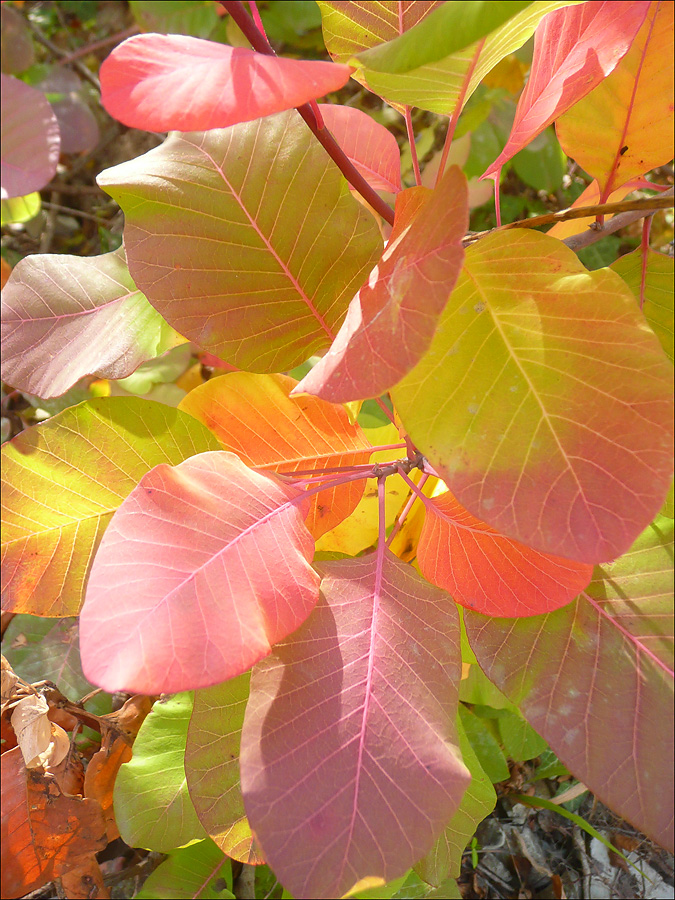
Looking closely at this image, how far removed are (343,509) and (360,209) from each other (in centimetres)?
34

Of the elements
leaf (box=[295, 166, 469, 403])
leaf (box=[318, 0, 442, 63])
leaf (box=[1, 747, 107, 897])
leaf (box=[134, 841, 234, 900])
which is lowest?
leaf (box=[134, 841, 234, 900])

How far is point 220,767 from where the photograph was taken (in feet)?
2.32

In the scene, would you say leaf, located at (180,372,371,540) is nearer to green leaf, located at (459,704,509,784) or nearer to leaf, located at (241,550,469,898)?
leaf, located at (241,550,469,898)

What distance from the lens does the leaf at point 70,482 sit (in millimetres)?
679

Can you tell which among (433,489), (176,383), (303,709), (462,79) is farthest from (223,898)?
(462,79)

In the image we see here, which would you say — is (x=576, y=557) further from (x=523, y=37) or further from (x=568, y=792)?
(x=568, y=792)

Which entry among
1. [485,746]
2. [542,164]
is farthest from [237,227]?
[542,164]

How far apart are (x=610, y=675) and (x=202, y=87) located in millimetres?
590

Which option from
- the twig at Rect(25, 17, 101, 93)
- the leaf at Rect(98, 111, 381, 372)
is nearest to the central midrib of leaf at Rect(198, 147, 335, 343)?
the leaf at Rect(98, 111, 381, 372)

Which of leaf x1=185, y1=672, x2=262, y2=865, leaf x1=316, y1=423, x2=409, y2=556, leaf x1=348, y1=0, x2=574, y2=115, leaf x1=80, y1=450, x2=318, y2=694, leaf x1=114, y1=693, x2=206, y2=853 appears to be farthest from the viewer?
leaf x1=316, y1=423, x2=409, y2=556

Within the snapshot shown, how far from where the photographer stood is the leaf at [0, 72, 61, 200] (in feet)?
4.68

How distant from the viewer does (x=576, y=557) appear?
1.56ft

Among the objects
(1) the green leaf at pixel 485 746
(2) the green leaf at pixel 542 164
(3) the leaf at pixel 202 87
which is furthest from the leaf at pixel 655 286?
(2) the green leaf at pixel 542 164

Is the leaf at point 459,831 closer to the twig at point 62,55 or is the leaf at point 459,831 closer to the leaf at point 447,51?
the leaf at point 447,51
